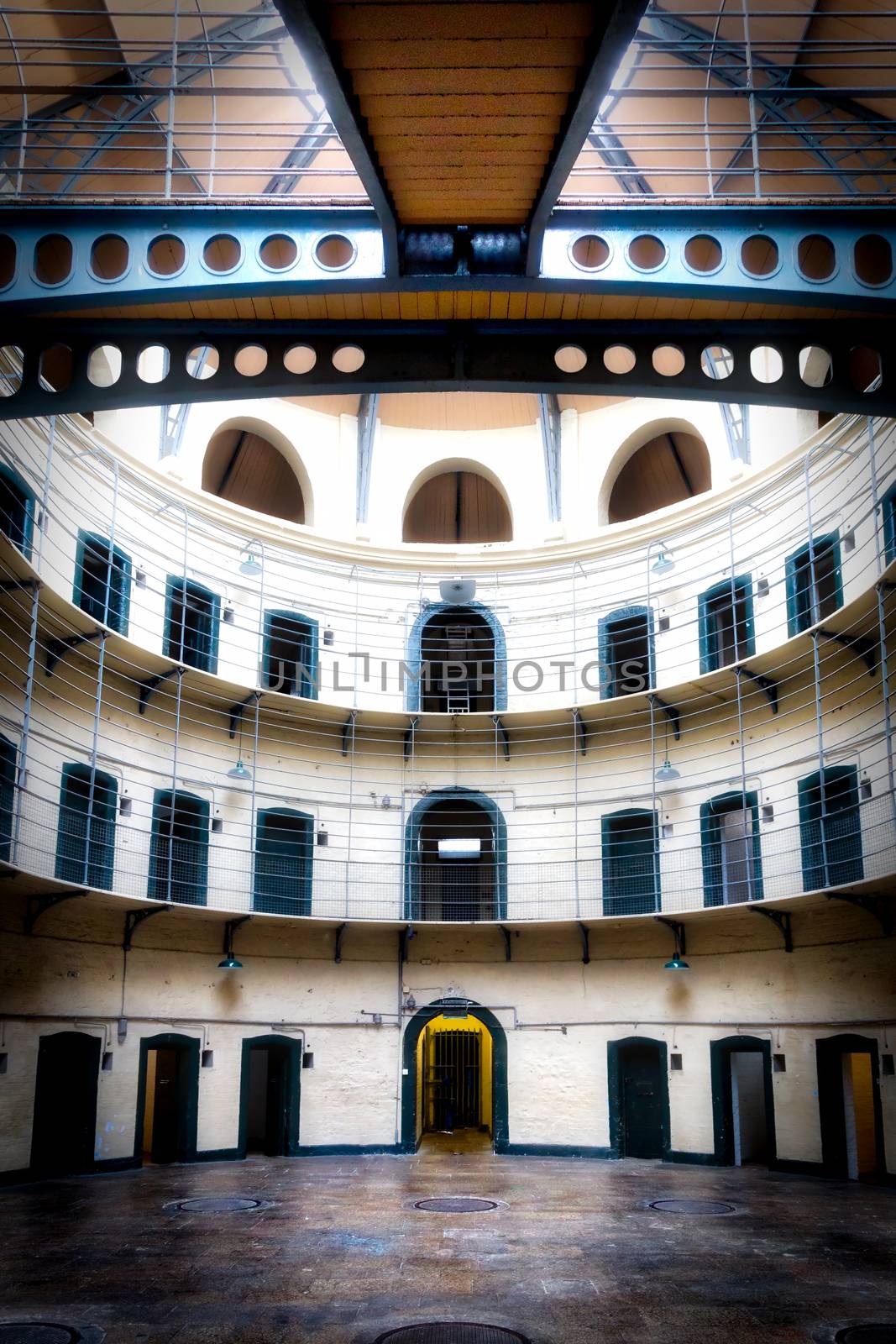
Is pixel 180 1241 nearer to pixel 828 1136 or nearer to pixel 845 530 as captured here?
pixel 828 1136

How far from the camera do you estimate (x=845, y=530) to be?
14375 millimetres

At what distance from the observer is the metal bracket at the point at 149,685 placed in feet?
51.3

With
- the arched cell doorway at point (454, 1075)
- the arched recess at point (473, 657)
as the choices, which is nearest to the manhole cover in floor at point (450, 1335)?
the arched recess at point (473, 657)

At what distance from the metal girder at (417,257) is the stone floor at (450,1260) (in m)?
6.24

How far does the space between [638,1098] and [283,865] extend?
20.8 feet

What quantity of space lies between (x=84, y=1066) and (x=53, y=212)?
11.3 metres

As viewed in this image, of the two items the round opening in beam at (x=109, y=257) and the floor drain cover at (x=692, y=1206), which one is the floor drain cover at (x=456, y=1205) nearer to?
the floor drain cover at (x=692, y=1206)

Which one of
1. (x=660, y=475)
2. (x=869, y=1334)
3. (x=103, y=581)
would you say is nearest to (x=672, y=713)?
(x=660, y=475)

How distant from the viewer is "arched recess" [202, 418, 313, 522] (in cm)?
1936

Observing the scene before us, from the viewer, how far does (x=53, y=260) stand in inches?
266

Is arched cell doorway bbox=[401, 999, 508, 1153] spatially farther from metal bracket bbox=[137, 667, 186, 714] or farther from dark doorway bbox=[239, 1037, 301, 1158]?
metal bracket bbox=[137, 667, 186, 714]

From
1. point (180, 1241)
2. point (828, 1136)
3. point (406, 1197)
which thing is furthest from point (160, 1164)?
point (828, 1136)

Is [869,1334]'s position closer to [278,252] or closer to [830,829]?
[278,252]

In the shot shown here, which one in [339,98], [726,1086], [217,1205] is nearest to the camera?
[339,98]
